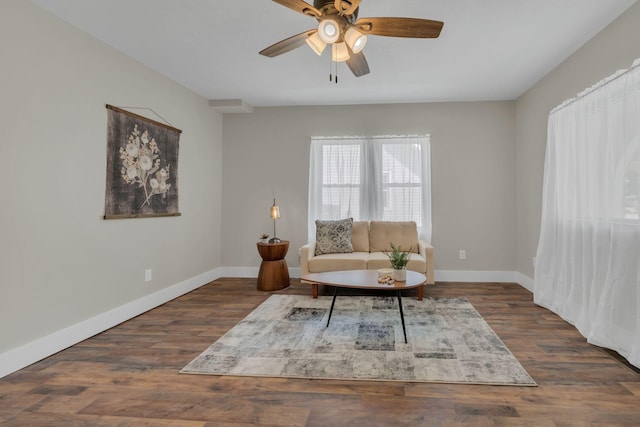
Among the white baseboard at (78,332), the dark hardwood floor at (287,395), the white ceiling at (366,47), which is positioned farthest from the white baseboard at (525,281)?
the white baseboard at (78,332)

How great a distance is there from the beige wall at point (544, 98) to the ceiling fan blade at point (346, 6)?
2133 millimetres

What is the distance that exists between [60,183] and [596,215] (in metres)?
4.28

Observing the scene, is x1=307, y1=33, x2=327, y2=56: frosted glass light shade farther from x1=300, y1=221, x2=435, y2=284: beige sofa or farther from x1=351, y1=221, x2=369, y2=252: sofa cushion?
x1=351, y1=221, x2=369, y2=252: sofa cushion

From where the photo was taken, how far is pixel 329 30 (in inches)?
85.0

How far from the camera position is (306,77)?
13.1 ft

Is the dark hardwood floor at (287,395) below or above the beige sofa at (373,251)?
below

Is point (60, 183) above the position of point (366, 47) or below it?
below

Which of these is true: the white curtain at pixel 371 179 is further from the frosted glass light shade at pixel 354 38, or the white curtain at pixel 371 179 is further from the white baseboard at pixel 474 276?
the frosted glass light shade at pixel 354 38

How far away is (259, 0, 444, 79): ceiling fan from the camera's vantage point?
2055mm

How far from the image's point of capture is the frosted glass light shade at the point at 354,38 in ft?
7.34

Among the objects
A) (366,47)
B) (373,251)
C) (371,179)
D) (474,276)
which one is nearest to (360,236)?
(373,251)

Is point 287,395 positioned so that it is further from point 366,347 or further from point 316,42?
point 316,42

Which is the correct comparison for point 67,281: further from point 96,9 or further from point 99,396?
point 96,9

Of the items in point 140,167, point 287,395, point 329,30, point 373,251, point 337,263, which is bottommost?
point 287,395
